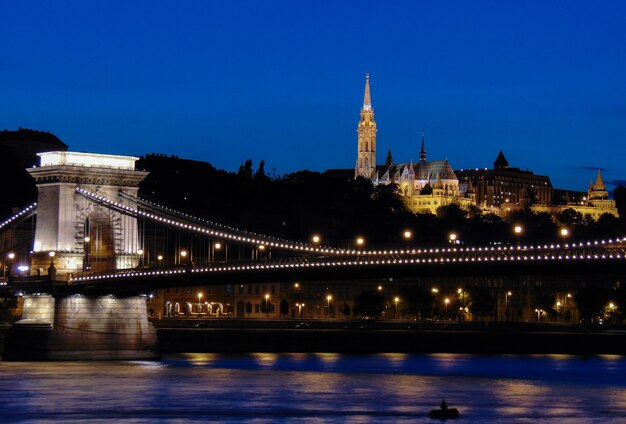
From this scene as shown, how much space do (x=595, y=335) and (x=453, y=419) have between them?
168ft

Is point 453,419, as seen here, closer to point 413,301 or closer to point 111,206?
point 111,206

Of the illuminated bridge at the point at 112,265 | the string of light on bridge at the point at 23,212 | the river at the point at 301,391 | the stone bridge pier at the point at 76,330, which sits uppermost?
the string of light on bridge at the point at 23,212

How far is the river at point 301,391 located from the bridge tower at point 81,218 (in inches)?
244

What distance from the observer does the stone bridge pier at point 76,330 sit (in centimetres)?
7512

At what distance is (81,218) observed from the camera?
79188mm

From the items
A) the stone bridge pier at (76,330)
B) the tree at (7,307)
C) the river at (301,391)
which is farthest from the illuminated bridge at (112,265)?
the tree at (7,307)

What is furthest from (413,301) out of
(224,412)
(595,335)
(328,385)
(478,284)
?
(224,412)

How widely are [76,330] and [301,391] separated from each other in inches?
684

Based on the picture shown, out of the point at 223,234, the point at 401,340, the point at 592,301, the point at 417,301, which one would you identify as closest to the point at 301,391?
the point at 223,234

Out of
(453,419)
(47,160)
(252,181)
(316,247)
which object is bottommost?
(453,419)

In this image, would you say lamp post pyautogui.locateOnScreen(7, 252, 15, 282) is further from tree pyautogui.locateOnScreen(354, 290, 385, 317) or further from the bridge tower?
tree pyautogui.locateOnScreen(354, 290, 385, 317)

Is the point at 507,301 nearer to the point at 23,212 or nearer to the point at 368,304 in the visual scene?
the point at 368,304

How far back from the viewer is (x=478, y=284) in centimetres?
14525

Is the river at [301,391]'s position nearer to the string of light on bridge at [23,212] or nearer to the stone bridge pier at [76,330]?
the stone bridge pier at [76,330]
